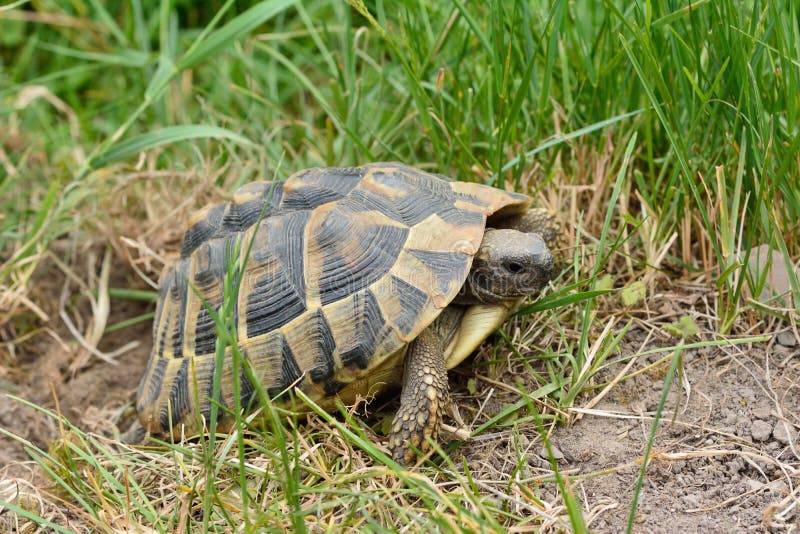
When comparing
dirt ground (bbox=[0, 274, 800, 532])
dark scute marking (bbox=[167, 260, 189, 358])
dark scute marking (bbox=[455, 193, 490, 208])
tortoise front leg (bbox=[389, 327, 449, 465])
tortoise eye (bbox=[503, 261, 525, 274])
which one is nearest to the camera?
dirt ground (bbox=[0, 274, 800, 532])

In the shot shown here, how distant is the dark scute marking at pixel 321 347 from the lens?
2.36m

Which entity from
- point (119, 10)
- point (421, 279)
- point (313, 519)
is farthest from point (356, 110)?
point (119, 10)

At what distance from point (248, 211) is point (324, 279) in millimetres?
460

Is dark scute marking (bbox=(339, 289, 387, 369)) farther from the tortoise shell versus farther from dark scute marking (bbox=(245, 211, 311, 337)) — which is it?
dark scute marking (bbox=(245, 211, 311, 337))

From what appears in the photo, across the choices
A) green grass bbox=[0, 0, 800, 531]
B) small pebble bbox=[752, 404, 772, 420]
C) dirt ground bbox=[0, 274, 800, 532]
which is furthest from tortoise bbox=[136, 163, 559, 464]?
small pebble bbox=[752, 404, 772, 420]

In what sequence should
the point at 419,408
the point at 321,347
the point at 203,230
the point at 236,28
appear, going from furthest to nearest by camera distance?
the point at 236,28 < the point at 203,230 < the point at 321,347 < the point at 419,408

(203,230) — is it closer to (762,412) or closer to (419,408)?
(419,408)

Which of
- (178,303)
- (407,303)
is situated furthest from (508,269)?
(178,303)

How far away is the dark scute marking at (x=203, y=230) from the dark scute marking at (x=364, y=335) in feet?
2.45

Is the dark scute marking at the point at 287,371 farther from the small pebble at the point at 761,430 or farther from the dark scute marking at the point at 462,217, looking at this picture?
the small pebble at the point at 761,430

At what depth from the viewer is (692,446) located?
2186mm

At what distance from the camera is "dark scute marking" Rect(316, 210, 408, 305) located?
7.88 ft

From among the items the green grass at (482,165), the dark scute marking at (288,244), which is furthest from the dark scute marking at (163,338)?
the dark scute marking at (288,244)

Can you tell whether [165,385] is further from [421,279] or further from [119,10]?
[119,10]
